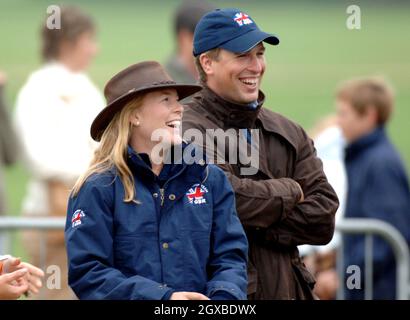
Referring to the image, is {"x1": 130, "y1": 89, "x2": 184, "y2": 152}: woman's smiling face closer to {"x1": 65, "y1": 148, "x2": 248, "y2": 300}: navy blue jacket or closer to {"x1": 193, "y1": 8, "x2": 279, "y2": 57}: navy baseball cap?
{"x1": 65, "y1": 148, "x2": 248, "y2": 300}: navy blue jacket

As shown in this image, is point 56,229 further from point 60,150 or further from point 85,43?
point 85,43

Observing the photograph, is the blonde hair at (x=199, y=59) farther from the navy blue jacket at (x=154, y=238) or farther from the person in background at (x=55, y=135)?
the person in background at (x=55, y=135)

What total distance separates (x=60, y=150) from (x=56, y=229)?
781 mm

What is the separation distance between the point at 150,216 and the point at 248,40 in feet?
3.13

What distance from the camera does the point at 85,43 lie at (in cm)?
905

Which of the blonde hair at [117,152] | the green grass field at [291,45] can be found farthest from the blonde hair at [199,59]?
the green grass field at [291,45]

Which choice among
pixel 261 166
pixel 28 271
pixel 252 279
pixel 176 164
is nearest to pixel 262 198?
pixel 261 166

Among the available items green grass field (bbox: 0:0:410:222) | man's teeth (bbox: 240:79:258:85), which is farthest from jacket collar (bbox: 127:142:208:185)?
green grass field (bbox: 0:0:410:222)

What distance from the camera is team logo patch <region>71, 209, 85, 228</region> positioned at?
4867 millimetres

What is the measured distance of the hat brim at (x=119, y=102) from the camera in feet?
16.6

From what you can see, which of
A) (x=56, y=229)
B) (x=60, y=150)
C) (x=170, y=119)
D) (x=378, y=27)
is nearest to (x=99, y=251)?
(x=170, y=119)

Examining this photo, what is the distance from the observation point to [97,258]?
15.9 feet

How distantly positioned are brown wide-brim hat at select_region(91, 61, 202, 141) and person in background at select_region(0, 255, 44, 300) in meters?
0.63

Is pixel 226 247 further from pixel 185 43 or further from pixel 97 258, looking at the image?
pixel 185 43
